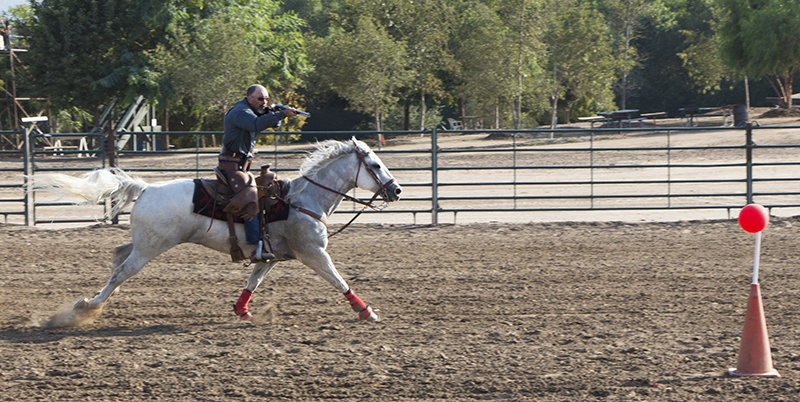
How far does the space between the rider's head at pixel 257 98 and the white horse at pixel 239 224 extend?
728 millimetres

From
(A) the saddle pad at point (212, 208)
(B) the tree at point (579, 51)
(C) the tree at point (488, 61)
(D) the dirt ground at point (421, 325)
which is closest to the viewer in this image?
(D) the dirt ground at point (421, 325)

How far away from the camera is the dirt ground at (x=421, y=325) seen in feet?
14.7

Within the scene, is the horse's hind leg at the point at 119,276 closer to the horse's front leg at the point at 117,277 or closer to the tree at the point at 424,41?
the horse's front leg at the point at 117,277

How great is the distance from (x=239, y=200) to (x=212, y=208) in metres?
0.30

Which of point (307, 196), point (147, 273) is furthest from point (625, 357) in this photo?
point (147, 273)

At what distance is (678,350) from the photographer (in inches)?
202

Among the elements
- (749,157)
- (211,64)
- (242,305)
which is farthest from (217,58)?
(242,305)

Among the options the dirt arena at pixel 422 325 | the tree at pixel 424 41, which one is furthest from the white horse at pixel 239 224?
the tree at pixel 424 41

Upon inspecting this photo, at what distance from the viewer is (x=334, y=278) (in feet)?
20.0

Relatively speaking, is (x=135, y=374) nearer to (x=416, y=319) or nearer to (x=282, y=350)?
(x=282, y=350)

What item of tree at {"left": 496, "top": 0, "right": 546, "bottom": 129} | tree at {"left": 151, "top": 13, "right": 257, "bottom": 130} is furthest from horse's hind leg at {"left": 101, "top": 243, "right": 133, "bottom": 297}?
tree at {"left": 496, "top": 0, "right": 546, "bottom": 129}

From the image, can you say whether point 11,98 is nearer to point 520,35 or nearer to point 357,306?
point 520,35

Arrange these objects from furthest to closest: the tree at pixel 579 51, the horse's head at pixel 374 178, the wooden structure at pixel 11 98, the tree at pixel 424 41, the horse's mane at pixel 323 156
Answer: the tree at pixel 424 41 < the tree at pixel 579 51 < the wooden structure at pixel 11 98 < the horse's mane at pixel 323 156 < the horse's head at pixel 374 178

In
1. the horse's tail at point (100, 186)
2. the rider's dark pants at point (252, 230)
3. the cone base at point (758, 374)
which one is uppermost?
the horse's tail at point (100, 186)
